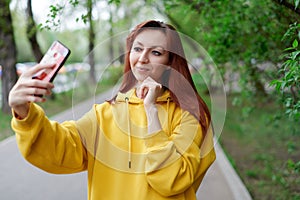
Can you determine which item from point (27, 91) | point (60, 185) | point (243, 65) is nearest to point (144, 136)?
point (27, 91)

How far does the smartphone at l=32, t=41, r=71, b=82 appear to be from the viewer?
128 cm

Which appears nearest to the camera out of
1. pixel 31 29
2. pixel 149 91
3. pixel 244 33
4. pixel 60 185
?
pixel 149 91

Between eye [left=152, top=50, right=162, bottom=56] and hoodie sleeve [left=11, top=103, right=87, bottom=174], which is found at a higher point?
eye [left=152, top=50, right=162, bottom=56]

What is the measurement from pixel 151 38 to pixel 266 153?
20.2ft

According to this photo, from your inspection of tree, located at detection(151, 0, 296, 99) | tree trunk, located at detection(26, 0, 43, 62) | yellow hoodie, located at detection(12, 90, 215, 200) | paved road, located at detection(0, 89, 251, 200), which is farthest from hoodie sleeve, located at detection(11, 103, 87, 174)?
tree trunk, located at detection(26, 0, 43, 62)

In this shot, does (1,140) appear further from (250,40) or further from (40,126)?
(40,126)

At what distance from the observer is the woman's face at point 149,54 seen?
1563mm

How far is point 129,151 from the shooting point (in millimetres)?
1525

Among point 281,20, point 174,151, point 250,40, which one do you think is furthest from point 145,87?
point 250,40

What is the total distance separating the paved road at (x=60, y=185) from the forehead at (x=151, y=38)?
3.10 meters

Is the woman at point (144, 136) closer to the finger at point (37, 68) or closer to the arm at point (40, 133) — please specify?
the arm at point (40, 133)

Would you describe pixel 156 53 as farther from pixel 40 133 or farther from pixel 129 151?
pixel 40 133

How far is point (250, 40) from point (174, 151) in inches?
143

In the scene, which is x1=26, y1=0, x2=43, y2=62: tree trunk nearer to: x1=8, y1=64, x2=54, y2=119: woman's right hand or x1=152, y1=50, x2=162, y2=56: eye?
x1=152, y1=50, x2=162, y2=56: eye
